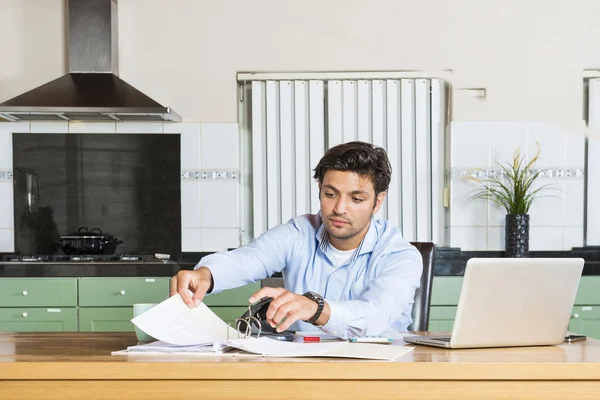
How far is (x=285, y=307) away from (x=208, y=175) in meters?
2.83

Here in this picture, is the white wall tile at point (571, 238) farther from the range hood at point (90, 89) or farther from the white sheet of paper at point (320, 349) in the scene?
the white sheet of paper at point (320, 349)

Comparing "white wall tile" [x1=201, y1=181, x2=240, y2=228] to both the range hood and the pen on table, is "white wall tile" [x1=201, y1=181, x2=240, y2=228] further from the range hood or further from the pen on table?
the pen on table

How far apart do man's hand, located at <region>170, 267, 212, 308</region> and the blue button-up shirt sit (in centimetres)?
9

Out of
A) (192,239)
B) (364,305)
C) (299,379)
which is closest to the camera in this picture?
(299,379)

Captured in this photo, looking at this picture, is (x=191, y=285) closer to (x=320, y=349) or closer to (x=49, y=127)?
(x=320, y=349)

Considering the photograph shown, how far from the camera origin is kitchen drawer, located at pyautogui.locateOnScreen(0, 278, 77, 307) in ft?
12.8

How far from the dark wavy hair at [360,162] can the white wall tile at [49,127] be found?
2.56 meters

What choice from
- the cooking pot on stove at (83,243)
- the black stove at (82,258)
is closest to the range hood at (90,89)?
the cooking pot on stove at (83,243)

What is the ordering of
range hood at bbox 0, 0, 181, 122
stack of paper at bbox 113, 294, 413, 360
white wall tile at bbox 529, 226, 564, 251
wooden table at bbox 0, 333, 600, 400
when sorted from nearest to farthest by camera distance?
wooden table at bbox 0, 333, 600, 400 → stack of paper at bbox 113, 294, 413, 360 → range hood at bbox 0, 0, 181, 122 → white wall tile at bbox 529, 226, 564, 251

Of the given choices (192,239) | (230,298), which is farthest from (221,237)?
(230,298)

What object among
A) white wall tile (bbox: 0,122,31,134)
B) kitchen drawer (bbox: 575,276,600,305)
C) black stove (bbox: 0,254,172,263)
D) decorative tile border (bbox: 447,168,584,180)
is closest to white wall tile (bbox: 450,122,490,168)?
decorative tile border (bbox: 447,168,584,180)

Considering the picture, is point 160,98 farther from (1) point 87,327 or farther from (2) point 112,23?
(1) point 87,327

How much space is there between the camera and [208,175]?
4473mm

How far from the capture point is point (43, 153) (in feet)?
14.8
